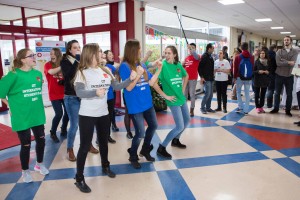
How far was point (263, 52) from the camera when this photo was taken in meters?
5.33

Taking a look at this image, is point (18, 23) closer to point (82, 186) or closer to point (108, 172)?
point (108, 172)

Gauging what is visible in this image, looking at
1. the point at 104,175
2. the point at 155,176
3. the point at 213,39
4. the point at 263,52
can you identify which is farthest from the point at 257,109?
the point at 213,39

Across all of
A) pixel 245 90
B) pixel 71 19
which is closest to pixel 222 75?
pixel 245 90

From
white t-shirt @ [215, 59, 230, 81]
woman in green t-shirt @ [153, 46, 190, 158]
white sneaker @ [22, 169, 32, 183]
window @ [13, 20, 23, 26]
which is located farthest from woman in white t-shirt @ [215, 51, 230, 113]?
window @ [13, 20, 23, 26]

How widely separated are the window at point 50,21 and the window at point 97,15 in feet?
3.77

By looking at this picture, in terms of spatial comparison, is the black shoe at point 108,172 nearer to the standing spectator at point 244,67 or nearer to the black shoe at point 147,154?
the black shoe at point 147,154

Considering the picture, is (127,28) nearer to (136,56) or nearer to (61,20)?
(61,20)

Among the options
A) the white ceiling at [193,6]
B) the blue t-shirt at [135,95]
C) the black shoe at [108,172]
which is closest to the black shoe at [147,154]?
the black shoe at [108,172]

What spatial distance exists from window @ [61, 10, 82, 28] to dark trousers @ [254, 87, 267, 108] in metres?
4.86

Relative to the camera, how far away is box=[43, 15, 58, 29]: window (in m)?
7.21

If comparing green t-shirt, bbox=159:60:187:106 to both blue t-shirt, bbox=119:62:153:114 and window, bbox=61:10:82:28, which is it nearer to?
blue t-shirt, bbox=119:62:153:114

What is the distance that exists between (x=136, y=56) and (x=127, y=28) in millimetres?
Result: 3538

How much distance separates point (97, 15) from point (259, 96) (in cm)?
453

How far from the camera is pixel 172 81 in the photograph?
3047 millimetres
